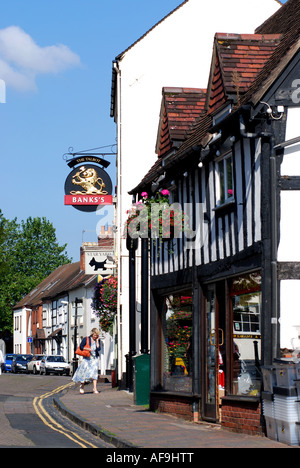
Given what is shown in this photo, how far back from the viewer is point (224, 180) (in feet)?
47.5

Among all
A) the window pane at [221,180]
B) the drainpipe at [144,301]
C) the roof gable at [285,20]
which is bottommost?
the drainpipe at [144,301]

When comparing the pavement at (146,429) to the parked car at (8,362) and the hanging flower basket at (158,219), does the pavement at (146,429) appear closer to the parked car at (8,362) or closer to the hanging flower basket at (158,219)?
the hanging flower basket at (158,219)

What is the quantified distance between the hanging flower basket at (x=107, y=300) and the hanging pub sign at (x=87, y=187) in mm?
3055

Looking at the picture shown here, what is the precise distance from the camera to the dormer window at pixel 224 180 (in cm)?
1417

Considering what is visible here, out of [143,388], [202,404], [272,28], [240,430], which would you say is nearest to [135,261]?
[143,388]

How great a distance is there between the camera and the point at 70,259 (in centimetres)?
8944

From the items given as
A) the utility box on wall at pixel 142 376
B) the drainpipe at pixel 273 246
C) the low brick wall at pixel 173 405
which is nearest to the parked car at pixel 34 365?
the utility box on wall at pixel 142 376

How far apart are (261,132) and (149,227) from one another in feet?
15.4

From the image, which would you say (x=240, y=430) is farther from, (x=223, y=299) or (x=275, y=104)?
(x=275, y=104)

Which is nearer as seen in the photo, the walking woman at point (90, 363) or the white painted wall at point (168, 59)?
the walking woman at point (90, 363)

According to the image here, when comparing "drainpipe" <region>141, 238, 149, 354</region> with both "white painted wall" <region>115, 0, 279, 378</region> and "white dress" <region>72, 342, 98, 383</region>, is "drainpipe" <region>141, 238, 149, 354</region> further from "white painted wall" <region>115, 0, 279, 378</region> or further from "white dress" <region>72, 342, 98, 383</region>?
"white painted wall" <region>115, 0, 279, 378</region>

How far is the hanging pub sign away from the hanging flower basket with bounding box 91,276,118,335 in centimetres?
306

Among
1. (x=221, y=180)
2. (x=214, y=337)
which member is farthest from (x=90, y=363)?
(x=221, y=180)

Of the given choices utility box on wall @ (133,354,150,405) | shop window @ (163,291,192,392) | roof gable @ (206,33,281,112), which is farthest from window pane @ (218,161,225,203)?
utility box on wall @ (133,354,150,405)
